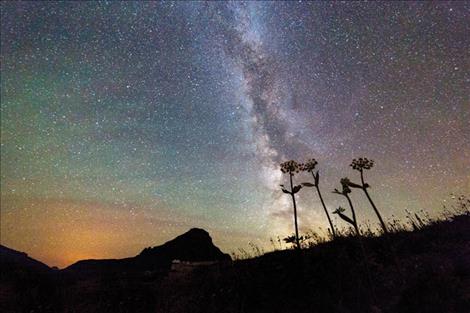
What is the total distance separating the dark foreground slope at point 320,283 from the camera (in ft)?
22.9

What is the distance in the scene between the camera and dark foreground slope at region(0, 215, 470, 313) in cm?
698

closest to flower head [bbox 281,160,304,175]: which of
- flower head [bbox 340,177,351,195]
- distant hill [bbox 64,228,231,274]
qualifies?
flower head [bbox 340,177,351,195]

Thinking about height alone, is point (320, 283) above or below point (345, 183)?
below

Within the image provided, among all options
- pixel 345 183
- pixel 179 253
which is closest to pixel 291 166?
pixel 345 183

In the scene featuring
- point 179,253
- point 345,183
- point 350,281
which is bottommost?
point 350,281

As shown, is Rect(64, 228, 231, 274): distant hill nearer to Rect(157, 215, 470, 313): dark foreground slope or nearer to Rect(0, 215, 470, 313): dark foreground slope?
Rect(0, 215, 470, 313): dark foreground slope

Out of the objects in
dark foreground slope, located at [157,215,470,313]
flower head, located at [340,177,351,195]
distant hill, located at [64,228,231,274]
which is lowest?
dark foreground slope, located at [157,215,470,313]

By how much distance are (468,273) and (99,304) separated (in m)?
9.50

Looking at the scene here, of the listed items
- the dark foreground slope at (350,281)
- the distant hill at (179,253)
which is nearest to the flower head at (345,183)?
the dark foreground slope at (350,281)

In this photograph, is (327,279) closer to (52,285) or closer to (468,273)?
(468,273)

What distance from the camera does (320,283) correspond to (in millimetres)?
8375

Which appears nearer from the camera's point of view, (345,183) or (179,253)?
(345,183)

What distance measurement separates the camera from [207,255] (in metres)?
33.7

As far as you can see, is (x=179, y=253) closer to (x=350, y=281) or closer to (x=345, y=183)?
(x=350, y=281)
